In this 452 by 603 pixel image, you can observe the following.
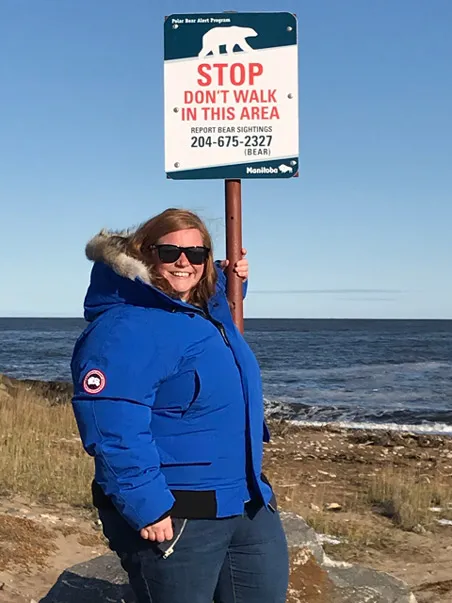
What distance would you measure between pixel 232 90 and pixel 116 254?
1.14m

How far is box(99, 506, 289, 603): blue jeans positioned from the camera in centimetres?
238

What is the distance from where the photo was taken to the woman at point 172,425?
89.0 inches

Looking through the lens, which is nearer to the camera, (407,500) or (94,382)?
(94,382)

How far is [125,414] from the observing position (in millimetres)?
2244

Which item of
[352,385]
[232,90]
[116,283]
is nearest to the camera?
[116,283]

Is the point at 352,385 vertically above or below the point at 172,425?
below

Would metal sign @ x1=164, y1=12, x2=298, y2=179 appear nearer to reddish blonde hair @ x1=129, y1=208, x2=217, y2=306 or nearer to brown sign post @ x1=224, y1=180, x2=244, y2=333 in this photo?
brown sign post @ x1=224, y1=180, x2=244, y2=333

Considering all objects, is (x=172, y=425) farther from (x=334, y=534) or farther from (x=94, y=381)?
(x=334, y=534)

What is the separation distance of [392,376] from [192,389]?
32.8 metres

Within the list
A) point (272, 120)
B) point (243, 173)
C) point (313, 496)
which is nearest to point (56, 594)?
point (243, 173)

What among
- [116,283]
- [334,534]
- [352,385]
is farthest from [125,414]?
[352,385]

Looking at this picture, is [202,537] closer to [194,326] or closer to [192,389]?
[192,389]

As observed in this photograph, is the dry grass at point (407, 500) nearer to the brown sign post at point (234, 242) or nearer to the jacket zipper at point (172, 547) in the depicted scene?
the brown sign post at point (234, 242)

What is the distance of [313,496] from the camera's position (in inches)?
340
